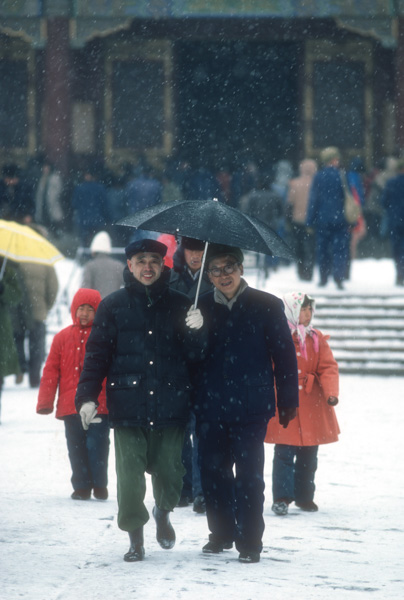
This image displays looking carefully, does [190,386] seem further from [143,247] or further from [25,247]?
[25,247]

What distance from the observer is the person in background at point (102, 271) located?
12.3 meters

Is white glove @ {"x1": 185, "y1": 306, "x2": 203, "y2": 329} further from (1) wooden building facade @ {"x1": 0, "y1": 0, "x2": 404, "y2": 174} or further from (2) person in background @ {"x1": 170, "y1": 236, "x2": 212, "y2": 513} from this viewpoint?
(1) wooden building facade @ {"x1": 0, "y1": 0, "x2": 404, "y2": 174}

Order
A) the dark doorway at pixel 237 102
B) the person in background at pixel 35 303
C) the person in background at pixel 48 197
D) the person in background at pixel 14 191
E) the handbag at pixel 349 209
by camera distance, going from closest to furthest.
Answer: the person in background at pixel 35 303 < the handbag at pixel 349 209 < the person in background at pixel 14 191 < the person in background at pixel 48 197 < the dark doorway at pixel 237 102

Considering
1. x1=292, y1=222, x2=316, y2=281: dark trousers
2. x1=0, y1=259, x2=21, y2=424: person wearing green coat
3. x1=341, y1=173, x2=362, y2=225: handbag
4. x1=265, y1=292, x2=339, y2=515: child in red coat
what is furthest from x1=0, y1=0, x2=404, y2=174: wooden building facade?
x1=265, y1=292, x2=339, y2=515: child in red coat

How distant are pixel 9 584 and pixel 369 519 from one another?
2.46 m

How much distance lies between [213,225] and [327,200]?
33.5 feet

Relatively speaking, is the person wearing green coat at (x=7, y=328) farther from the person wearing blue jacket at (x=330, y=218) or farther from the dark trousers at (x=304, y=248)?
the dark trousers at (x=304, y=248)

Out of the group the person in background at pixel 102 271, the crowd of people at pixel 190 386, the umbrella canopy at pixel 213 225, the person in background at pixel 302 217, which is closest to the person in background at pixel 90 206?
the person in background at pixel 302 217

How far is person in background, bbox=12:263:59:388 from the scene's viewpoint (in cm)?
1305

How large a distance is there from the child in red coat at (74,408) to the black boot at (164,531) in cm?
150

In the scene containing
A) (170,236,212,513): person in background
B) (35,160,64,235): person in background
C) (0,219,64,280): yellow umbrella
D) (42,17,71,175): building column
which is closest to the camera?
(170,236,212,513): person in background

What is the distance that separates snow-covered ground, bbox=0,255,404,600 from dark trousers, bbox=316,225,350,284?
21.5ft

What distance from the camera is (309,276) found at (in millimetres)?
17859

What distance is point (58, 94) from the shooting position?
22.6 meters
